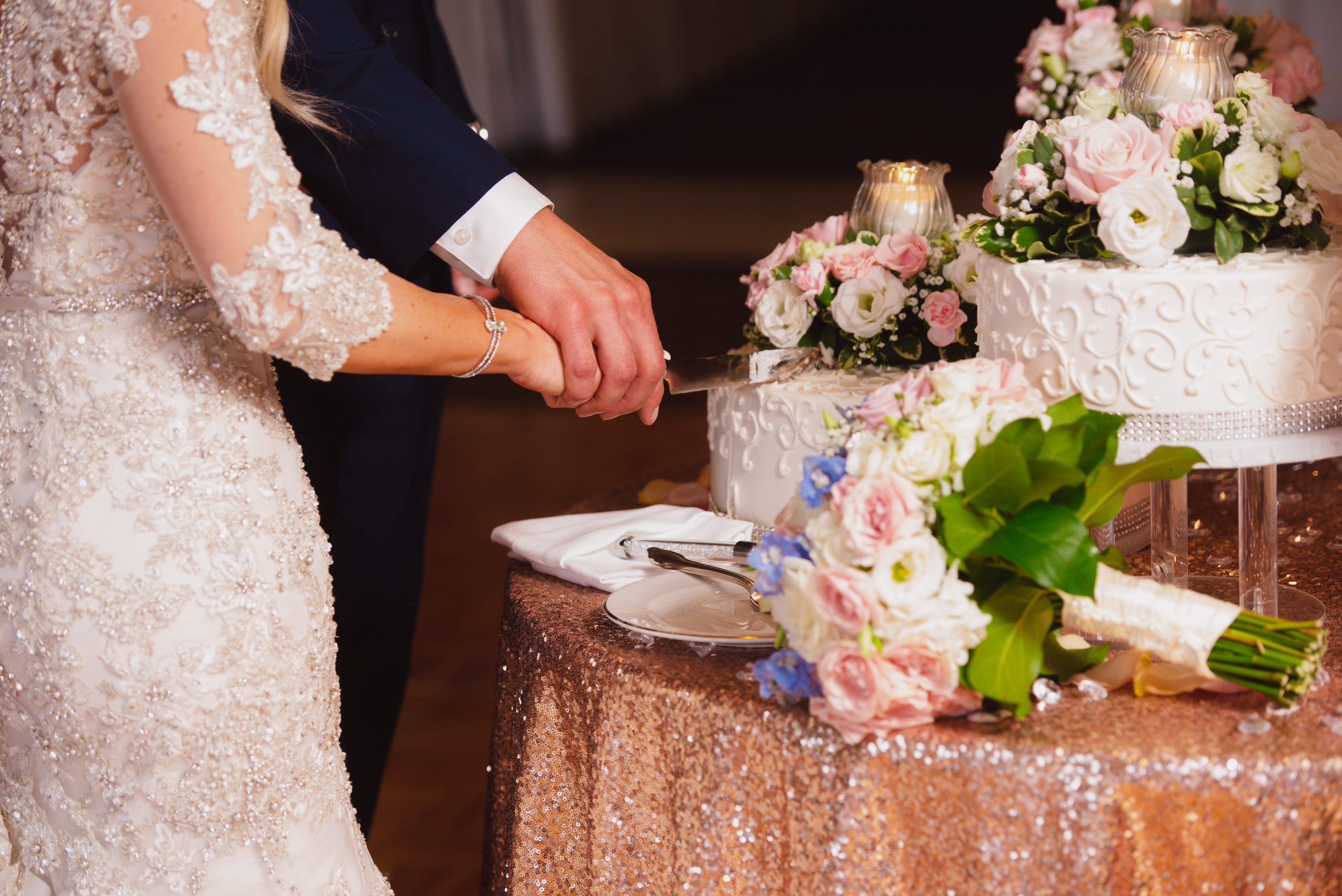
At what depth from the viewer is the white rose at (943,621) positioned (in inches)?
49.1

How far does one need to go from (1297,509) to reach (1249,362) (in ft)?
2.51

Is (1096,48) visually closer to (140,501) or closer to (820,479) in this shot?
(820,479)

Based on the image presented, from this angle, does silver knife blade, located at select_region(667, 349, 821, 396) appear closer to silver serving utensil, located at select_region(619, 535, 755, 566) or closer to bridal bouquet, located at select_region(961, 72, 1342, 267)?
silver serving utensil, located at select_region(619, 535, 755, 566)

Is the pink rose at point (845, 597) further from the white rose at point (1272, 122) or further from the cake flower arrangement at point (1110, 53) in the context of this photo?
the cake flower arrangement at point (1110, 53)

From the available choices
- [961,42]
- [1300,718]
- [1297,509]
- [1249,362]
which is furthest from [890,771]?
[961,42]

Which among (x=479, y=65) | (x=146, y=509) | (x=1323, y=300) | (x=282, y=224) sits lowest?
(x=146, y=509)

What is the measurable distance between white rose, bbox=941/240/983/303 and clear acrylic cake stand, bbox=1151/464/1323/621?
0.38 m

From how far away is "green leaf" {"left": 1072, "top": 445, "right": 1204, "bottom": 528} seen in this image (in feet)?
4.45

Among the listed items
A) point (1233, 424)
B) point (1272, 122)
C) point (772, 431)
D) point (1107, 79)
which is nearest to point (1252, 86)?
point (1272, 122)

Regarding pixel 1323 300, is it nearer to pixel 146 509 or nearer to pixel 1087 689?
pixel 1087 689

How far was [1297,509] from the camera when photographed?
2178 mm

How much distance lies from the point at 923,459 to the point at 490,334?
64cm

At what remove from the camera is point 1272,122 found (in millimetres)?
1590

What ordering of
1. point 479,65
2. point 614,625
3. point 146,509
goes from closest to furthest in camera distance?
point 146,509
point 614,625
point 479,65
